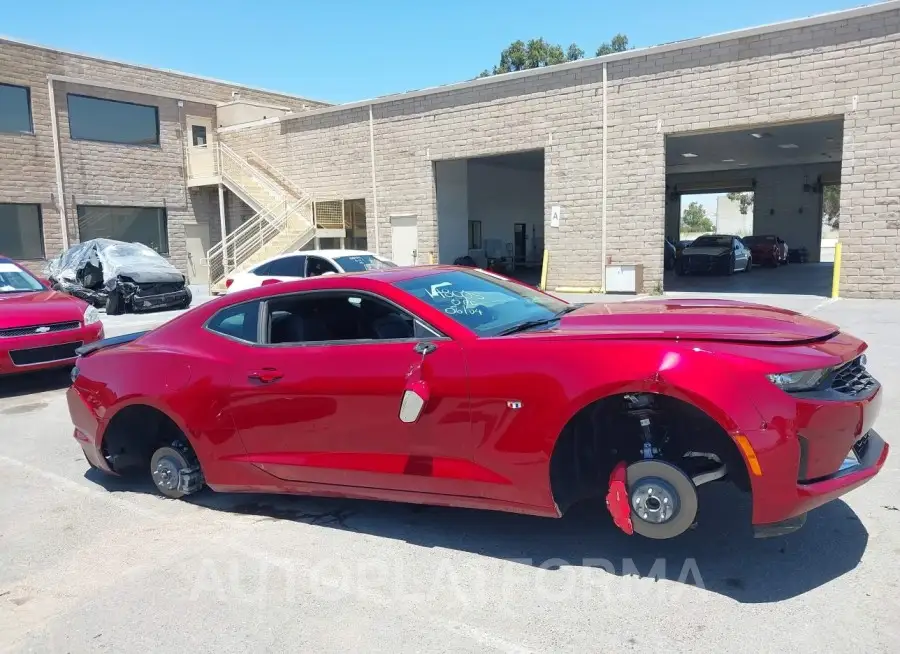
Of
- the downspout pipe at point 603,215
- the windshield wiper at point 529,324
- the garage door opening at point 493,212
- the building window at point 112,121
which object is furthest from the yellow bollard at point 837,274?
the building window at point 112,121

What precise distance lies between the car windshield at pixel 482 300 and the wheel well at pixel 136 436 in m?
2.01

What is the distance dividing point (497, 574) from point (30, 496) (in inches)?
138

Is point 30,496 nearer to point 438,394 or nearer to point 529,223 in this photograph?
point 438,394

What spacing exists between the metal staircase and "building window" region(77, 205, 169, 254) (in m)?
2.11

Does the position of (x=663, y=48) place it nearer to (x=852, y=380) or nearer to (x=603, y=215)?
(x=603, y=215)

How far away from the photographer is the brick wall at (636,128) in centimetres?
1451

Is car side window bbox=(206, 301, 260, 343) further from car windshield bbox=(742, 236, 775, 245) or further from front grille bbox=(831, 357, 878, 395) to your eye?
car windshield bbox=(742, 236, 775, 245)

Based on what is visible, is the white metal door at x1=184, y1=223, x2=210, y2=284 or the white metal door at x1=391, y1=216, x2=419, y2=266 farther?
the white metal door at x1=184, y1=223, x2=210, y2=284

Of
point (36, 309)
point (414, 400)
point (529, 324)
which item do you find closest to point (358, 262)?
point (36, 309)

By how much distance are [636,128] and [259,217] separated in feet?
41.4

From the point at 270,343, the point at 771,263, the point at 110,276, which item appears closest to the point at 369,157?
the point at 110,276

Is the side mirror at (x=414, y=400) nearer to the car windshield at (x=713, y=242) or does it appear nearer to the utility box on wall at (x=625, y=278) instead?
the utility box on wall at (x=625, y=278)

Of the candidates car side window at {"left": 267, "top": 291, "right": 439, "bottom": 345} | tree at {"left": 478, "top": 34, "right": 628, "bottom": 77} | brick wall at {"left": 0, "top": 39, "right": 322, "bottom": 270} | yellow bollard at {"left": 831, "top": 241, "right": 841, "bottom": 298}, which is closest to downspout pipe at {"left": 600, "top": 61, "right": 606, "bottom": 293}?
yellow bollard at {"left": 831, "top": 241, "right": 841, "bottom": 298}

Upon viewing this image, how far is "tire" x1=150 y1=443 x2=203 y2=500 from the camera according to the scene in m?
4.56
